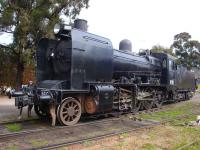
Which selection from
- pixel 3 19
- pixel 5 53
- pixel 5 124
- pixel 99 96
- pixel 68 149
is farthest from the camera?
pixel 5 53

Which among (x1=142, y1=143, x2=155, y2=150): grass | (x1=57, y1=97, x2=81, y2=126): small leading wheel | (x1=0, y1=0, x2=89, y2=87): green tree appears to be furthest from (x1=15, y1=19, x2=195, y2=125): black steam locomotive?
(x1=0, y1=0, x2=89, y2=87): green tree

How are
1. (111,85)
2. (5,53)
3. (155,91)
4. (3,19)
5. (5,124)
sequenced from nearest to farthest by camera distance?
1. (5,124)
2. (111,85)
3. (155,91)
4. (3,19)
5. (5,53)

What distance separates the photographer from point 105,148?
24.4 ft

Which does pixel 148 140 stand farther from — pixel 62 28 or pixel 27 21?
pixel 27 21

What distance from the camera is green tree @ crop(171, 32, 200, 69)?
68662 mm

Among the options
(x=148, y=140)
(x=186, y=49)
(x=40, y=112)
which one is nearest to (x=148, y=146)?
(x=148, y=140)

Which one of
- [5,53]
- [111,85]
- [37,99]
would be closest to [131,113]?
[111,85]

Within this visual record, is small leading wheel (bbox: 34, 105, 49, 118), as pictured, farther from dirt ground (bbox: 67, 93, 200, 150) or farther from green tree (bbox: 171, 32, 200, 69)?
green tree (bbox: 171, 32, 200, 69)

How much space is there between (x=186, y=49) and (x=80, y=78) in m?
63.8

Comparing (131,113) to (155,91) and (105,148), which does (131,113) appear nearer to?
(155,91)

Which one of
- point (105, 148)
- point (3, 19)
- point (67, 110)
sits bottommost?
point (105, 148)

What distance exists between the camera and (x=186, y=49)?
7062 centimetres

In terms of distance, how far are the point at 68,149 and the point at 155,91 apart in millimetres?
10784

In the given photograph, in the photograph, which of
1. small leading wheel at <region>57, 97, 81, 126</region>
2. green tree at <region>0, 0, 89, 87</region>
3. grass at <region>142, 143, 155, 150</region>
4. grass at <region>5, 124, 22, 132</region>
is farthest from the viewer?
green tree at <region>0, 0, 89, 87</region>
